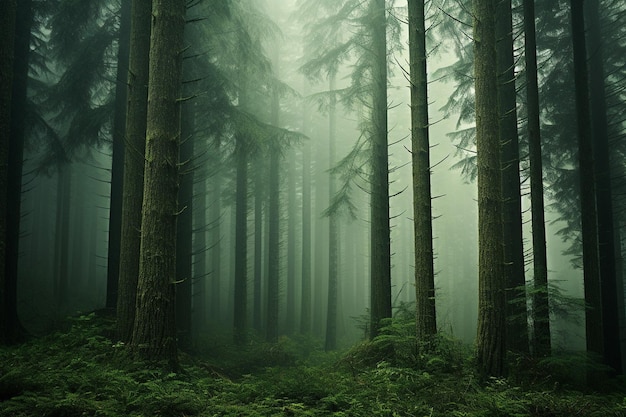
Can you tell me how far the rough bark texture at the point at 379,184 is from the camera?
1014cm

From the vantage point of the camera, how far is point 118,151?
11.1 metres

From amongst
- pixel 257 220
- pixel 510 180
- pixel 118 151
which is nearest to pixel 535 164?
pixel 510 180

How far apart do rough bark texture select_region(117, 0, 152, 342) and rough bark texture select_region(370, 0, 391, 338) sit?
5.45 metres

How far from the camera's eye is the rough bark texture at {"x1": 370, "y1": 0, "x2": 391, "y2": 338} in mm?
10141

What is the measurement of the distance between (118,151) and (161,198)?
539cm

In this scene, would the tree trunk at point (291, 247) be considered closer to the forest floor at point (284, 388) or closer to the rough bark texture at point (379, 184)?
the rough bark texture at point (379, 184)

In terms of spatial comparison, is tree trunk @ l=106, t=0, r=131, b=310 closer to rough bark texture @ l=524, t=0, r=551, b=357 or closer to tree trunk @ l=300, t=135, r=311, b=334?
rough bark texture @ l=524, t=0, r=551, b=357

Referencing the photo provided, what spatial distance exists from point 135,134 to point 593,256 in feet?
33.9

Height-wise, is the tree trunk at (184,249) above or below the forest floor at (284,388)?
above

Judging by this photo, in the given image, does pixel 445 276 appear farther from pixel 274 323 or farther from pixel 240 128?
pixel 240 128

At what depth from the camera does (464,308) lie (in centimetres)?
3244

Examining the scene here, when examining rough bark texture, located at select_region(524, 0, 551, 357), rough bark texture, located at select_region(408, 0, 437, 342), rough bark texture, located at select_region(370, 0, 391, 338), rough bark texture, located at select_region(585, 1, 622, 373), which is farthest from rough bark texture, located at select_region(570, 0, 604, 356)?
rough bark texture, located at select_region(370, 0, 391, 338)

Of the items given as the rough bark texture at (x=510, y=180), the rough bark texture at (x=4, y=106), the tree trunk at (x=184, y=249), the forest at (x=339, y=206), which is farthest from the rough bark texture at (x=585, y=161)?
the rough bark texture at (x=4, y=106)

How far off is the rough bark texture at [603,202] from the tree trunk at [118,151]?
1191 centimetres
